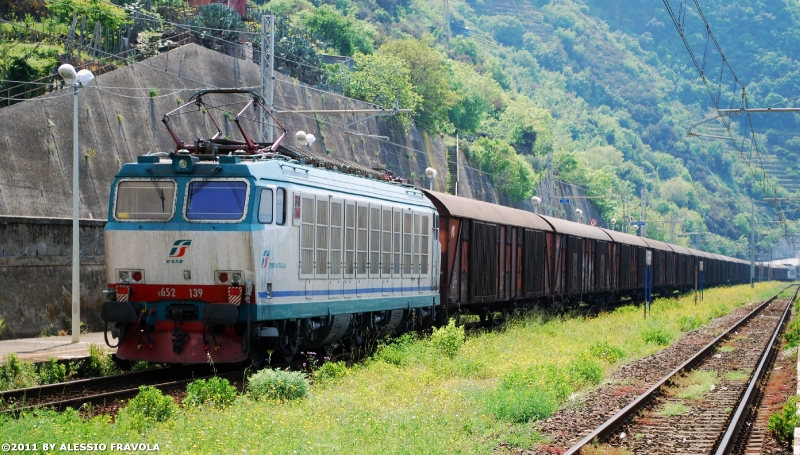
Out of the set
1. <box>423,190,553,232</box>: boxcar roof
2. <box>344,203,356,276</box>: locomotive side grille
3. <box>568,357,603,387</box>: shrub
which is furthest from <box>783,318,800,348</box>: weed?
<box>344,203,356,276</box>: locomotive side grille

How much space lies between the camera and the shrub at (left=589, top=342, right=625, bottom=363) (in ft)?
67.3

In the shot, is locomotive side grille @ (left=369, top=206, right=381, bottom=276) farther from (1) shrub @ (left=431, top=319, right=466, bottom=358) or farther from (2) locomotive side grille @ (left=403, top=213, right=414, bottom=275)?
(1) shrub @ (left=431, top=319, right=466, bottom=358)

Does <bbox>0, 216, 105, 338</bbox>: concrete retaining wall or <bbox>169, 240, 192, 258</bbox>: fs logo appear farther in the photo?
<bbox>0, 216, 105, 338</bbox>: concrete retaining wall

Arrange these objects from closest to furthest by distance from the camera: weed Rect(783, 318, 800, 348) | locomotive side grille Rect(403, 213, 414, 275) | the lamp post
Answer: locomotive side grille Rect(403, 213, 414, 275) → weed Rect(783, 318, 800, 348) → the lamp post

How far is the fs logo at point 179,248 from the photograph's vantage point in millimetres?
14909

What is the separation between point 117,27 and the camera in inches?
1766

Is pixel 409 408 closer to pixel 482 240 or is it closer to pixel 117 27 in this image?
pixel 482 240

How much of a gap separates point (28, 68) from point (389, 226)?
1984 cm

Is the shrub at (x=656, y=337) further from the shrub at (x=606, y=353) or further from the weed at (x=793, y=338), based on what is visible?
the shrub at (x=606, y=353)

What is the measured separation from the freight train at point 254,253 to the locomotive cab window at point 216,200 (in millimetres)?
18

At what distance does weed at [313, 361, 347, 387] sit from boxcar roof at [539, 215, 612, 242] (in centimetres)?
1958

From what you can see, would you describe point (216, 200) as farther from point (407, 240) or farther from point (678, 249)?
point (678, 249)

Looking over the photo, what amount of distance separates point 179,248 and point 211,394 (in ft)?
10.2

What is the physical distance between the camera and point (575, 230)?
36.9 metres
